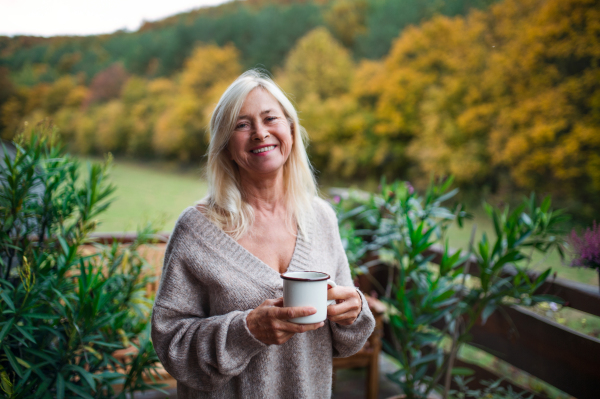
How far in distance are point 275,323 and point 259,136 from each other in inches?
18.6

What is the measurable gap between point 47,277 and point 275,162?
0.92m

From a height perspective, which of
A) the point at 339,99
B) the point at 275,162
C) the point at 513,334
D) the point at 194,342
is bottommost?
the point at 513,334

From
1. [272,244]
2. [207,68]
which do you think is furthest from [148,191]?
[272,244]

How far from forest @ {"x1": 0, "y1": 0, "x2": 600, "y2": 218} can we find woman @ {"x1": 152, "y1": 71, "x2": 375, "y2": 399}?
9.38ft

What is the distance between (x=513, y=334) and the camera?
1698 mm

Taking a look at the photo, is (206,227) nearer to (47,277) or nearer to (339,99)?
(47,277)

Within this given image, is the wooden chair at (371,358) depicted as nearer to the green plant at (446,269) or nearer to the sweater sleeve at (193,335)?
the green plant at (446,269)

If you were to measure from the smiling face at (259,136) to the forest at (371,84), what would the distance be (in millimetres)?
2858

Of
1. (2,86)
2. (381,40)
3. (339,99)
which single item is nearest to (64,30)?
(2,86)

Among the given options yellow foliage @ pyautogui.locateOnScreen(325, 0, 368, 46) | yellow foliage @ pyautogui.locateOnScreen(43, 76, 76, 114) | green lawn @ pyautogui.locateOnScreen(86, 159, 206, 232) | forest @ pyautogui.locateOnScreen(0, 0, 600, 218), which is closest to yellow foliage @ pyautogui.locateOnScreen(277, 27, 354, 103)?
forest @ pyautogui.locateOnScreen(0, 0, 600, 218)

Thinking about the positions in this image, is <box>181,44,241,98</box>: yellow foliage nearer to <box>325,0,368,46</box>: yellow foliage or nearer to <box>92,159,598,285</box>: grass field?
<box>92,159,598,285</box>: grass field

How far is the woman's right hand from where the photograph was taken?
0.72m

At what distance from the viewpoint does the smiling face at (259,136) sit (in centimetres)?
97

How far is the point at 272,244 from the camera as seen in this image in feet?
3.41
